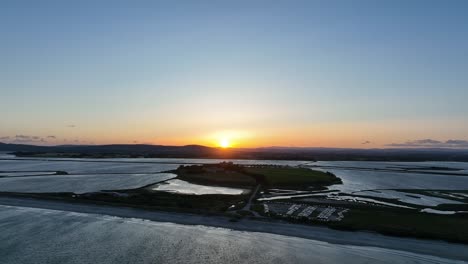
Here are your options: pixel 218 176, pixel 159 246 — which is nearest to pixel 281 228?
pixel 159 246

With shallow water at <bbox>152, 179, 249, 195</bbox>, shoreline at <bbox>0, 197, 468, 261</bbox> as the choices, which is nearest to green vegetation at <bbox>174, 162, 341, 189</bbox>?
shallow water at <bbox>152, 179, 249, 195</bbox>

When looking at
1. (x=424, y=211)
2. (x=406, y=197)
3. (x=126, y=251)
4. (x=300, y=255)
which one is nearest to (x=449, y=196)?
(x=406, y=197)

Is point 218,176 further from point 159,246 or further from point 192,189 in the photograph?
point 159,246

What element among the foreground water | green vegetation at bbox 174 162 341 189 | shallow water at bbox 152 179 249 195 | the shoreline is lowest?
the foreground water

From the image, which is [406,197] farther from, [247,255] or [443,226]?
[247,255]

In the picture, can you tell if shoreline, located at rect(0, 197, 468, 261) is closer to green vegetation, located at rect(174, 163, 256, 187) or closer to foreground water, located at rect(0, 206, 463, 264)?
foreground water, located at rect(0, 206, 463, 264)

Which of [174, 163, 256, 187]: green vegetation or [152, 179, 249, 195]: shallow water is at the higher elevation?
[174, 163, 256, 187]: green vegetation

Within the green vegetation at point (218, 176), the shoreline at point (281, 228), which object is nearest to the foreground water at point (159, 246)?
the shoreline at point (281, 228)
